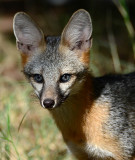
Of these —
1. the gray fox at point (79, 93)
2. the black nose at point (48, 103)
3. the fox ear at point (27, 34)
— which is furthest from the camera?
the fox ear at point (27, 34)

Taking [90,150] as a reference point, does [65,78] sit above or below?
above

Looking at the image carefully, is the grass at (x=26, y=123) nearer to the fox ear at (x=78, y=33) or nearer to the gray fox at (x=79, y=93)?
the gray fox at (x=79, y=93)

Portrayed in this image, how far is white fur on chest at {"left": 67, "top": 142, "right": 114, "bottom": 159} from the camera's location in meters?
4.27

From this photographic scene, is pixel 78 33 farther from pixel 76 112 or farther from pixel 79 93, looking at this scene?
pixel 76 112

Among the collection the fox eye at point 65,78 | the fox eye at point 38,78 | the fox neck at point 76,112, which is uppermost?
the fox eye at point 38,78

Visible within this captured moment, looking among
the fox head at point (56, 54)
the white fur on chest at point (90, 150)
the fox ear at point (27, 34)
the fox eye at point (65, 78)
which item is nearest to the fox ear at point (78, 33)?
the fox head at point (56, 54)

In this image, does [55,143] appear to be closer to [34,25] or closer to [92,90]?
[92,90]

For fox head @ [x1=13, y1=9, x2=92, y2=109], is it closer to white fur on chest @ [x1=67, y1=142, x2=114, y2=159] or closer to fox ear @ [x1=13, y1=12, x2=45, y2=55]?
fox ear @ [x1=13, y1=12, x2=45, y2=55]

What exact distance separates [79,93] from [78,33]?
65cm

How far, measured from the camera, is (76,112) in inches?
172

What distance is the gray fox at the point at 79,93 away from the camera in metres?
4.11

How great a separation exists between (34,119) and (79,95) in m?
1.93

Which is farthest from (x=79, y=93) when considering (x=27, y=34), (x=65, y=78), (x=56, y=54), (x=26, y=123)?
(x=26, y=123)

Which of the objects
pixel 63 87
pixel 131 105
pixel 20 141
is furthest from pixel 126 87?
pixel 20 141
